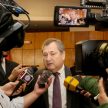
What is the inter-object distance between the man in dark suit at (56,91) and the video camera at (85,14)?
59 centimetres

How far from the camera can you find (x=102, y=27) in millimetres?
865

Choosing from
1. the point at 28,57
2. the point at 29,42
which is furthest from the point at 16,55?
the point at 29,42

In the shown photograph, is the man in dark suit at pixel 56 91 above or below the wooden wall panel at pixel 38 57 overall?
above

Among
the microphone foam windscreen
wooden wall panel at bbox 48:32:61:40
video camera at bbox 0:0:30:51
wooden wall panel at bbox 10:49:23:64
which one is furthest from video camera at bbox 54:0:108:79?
wooden wall panel at bbox 10:49:23:64

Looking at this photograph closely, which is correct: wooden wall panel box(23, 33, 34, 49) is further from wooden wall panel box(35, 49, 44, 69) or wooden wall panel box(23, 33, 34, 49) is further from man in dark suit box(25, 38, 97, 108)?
man in dark suit box(25, 38, 97, 108)

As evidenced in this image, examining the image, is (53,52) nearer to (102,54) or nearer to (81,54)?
(81,54)

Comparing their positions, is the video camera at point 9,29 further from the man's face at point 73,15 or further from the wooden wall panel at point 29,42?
the wooden wall panel at point 29,42

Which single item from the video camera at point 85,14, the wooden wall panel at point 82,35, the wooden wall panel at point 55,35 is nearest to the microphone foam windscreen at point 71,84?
the video camera at point 85,14

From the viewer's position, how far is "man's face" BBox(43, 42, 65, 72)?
1.43 meters

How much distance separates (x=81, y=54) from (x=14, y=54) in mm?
5167

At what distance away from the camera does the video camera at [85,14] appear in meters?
0.83

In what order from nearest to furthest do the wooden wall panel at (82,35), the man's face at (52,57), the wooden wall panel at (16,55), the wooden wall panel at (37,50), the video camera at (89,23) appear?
the video camera at (89,23), the man's face at (52,57), the wooden wall panel at (82,35), the wooden wall panel at (37,50), the wooden wall panel at (16,55)

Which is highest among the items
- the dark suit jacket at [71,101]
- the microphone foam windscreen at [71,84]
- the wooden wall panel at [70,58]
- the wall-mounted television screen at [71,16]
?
the wall-mounted television screen at [71,16]

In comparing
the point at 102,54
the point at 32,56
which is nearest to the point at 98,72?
the point at 102,54
